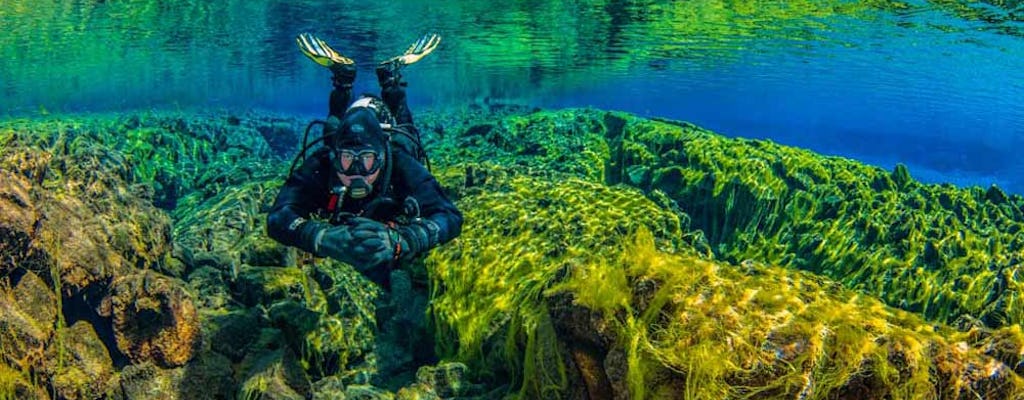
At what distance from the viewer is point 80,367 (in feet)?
12.8

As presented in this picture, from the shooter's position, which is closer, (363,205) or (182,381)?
(182,381)

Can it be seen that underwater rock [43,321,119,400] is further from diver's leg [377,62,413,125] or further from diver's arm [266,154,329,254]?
diver's leg [377,62,413,125]

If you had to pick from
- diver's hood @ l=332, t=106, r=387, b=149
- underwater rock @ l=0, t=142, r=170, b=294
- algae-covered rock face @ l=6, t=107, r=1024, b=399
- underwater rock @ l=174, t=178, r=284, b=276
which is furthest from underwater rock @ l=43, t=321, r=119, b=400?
diver's hood @ l=332, t=106, r=387, b=149

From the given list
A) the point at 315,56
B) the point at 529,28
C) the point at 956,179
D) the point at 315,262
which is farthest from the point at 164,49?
the point at 956,179

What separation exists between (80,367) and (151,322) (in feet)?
1.64

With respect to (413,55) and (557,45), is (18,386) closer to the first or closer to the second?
(413,55)

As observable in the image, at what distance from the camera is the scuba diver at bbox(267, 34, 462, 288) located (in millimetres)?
3510

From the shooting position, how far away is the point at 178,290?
4.31 m

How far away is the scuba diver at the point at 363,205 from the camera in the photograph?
351 cm

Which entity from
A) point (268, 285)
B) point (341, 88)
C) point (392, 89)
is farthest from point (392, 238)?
point (392, 89)

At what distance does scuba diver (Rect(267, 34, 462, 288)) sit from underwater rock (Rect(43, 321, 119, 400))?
157cm

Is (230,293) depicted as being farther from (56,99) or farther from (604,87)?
(56,99)

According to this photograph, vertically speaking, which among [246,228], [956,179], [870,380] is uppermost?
[870,380]

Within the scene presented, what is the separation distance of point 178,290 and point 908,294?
25.8 feet
